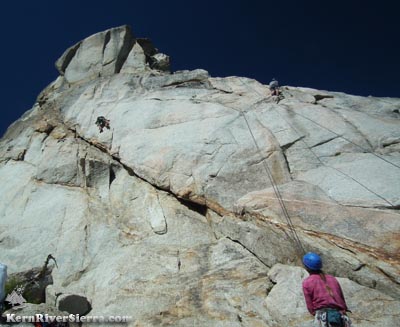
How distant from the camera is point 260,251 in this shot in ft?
39.6

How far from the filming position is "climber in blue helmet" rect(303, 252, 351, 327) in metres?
6.89

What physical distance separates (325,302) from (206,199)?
788 cm

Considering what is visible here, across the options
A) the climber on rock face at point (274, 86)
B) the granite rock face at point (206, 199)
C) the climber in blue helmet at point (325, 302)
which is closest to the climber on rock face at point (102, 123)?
the granite rock face at point (206, 199)

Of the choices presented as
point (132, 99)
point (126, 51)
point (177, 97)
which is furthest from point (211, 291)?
point (126, 51)

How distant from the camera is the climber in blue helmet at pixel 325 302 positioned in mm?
6895

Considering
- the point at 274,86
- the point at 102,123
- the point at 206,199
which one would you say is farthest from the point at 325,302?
the point at 102,123

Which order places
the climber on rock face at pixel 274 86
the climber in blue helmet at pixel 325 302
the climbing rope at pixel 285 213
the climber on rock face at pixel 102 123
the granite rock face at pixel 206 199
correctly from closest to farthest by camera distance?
the climber in blue helmet at pixel 325 302, the granite rock face at pixel 206 199, the climbing rope at pixel 285 213, the climber on rock face at pixel 274 86, the climber on rock face at pixel 102 123

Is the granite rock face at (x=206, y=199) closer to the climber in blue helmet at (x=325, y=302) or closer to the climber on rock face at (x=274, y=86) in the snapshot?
the climber on rock face at (x=274, y=86)

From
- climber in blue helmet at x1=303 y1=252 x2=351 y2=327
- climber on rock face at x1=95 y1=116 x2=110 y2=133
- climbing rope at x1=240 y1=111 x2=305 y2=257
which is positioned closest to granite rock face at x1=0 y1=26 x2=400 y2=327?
climbing rope at x1=240 y1=111 x2=305 y2=257

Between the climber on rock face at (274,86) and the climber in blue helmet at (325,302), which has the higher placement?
the climber on rock face at (274,86)

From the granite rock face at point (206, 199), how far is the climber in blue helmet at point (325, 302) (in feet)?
7.35

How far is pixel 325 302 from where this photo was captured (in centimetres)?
703

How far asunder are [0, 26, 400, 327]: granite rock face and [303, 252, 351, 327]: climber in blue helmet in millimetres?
2240

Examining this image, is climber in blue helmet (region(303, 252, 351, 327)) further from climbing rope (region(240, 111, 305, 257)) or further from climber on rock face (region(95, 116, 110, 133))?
climber on rock face (region(95, 116, 110, 133))
